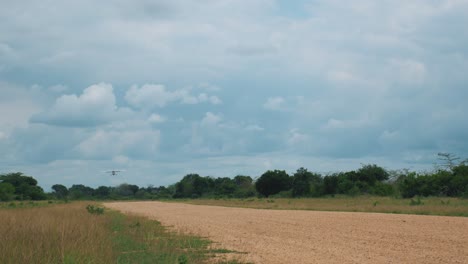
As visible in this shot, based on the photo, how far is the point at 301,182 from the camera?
83.2 metres

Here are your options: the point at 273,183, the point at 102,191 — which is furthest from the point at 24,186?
the point at 273,183

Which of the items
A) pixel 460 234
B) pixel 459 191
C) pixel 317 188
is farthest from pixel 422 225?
pixel 317 188

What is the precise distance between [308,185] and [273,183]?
1446cm

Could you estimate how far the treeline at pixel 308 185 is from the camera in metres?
50.1

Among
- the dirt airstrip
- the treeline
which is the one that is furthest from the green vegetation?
the dirt airstrip

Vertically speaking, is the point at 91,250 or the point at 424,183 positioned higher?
the point at 424,183

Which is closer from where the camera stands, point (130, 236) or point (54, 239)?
point (54, 239)

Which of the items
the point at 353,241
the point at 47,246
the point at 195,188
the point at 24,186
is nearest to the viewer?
the point at 47,246

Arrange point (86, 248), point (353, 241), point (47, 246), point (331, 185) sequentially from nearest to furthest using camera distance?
point (86, 248)
point (47, 246)
point (353, 241)
point (331, 185)

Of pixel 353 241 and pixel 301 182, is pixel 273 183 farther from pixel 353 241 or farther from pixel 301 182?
pixel 353 241

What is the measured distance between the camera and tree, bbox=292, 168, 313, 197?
254 ft

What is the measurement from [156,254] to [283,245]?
4.16 m

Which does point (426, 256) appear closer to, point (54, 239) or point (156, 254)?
point (156, 254)

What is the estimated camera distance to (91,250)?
11484 millimetres
